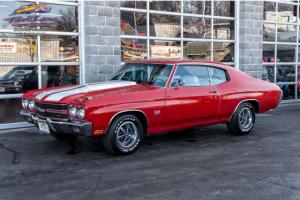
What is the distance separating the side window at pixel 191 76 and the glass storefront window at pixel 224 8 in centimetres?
517

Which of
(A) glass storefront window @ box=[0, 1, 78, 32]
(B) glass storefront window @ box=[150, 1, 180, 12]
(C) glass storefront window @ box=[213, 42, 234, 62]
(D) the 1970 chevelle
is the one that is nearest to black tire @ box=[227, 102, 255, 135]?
(D) the 1970 chevelle

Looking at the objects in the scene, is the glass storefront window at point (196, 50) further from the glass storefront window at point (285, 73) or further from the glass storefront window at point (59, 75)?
the glass storefront window at point (59, 75)

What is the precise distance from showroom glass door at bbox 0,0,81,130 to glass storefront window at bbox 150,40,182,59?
7.19ft

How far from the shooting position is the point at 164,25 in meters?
11.4

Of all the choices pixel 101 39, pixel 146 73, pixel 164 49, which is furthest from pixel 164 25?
pixel 146 73

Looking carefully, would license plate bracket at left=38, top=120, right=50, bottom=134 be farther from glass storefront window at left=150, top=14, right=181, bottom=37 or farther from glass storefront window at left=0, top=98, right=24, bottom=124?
glass storefront window at left=150, top=14, right=181, bottom=37

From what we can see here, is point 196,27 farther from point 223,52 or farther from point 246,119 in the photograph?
point 246,119

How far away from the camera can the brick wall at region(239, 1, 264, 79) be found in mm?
12930

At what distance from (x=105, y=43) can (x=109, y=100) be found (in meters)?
3.83

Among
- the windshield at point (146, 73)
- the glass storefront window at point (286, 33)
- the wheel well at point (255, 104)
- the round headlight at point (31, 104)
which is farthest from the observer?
the glass storefront window at point (286, 33)

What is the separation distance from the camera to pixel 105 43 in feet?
32.7

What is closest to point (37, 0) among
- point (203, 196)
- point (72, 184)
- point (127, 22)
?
point (127, 22)

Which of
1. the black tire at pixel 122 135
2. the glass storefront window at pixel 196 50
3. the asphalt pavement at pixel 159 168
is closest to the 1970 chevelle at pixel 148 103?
the black tire at pixel 122 135

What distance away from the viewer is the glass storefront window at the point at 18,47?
8938 millimetres
